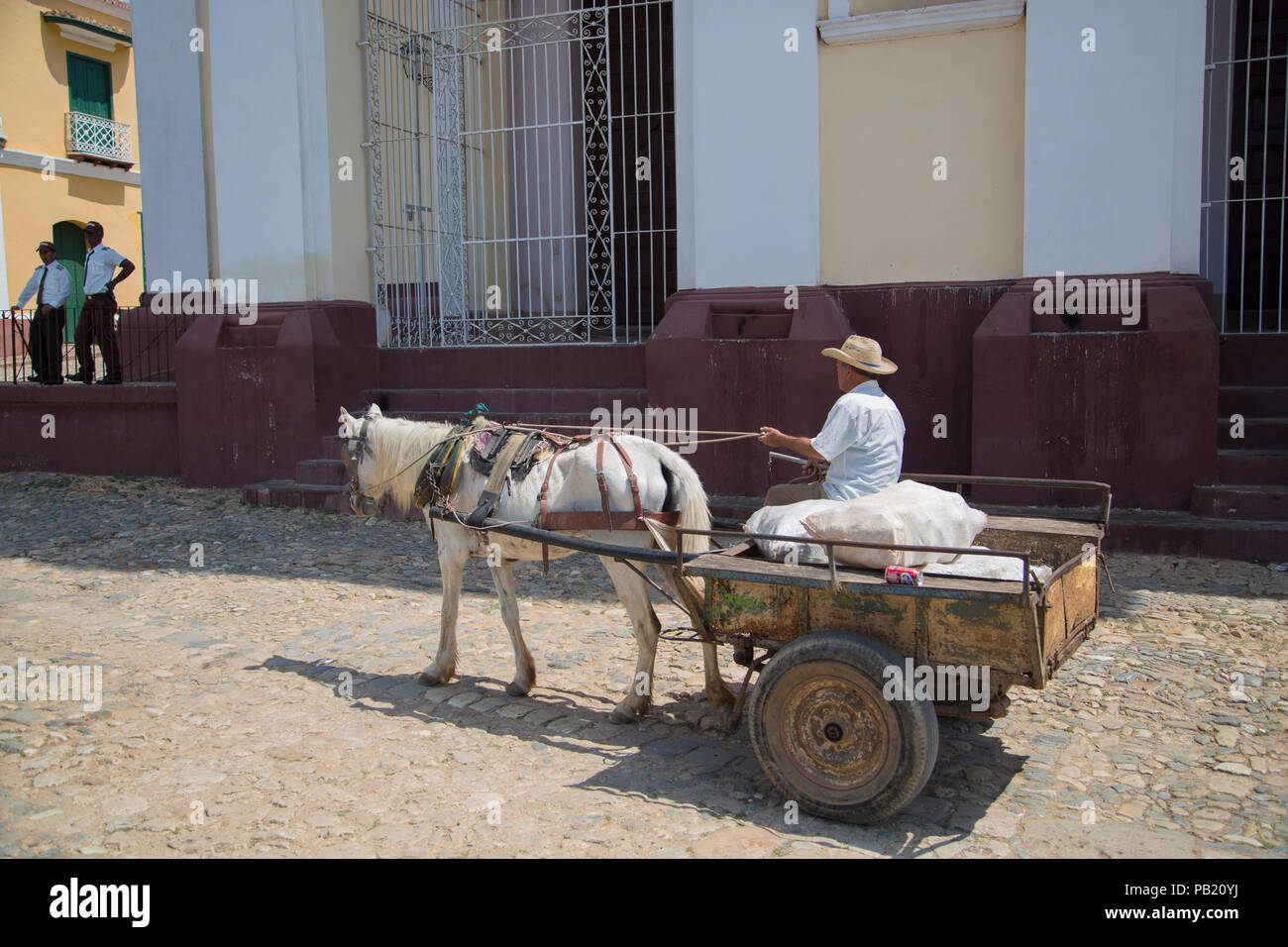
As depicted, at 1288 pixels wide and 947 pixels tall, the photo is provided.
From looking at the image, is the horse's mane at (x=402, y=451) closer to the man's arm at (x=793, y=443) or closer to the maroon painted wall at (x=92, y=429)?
the man's arm at (x=793, y=443)

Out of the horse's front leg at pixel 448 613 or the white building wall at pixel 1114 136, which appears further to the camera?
the white building wall at pixel 1114 136

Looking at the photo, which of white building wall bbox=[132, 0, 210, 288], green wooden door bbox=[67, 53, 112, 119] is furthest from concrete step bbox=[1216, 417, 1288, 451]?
green wooden door bbox=[67, 53, 112, 119]

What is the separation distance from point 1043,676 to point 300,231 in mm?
8971

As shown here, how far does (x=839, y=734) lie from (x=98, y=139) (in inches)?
976

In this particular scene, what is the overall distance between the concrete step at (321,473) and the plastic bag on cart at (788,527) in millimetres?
6337

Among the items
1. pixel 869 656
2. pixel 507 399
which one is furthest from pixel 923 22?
pixel 869 656

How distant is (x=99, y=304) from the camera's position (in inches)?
442

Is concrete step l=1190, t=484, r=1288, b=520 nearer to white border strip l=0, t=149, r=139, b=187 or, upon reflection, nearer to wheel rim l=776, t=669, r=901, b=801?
wheel rim l=776, t=669, r=901, b=801

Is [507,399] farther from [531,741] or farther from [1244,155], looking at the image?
[1244,155]

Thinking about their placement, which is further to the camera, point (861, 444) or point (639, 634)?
point (639, 634)

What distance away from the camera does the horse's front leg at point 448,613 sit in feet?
16.5

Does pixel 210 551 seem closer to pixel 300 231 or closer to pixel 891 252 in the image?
pixel 300 231

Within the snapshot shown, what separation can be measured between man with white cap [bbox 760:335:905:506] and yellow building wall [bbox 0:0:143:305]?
1961cm

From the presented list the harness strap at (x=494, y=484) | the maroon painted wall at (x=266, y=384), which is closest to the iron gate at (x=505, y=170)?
the maroon painted wall at (x=266, y=384)
